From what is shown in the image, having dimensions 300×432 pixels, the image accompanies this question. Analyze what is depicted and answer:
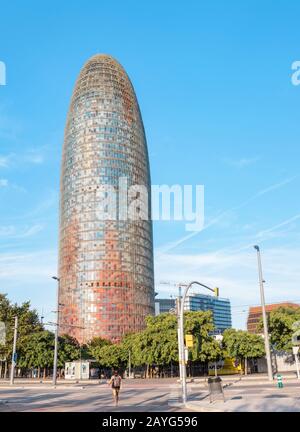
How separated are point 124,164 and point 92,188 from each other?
16708 millimetres

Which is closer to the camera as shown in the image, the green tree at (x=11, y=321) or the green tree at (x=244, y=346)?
the green tree at (x=244, y=346)

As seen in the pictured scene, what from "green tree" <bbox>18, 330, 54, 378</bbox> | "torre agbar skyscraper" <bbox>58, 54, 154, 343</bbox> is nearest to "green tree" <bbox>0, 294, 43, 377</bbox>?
"green tree" <bbox>18, 330, 54, 378</bbox>

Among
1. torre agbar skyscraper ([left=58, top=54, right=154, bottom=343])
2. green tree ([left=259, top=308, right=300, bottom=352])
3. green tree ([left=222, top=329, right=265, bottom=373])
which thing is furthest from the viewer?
torre agbar skyscraper ([left=58, top=54, right=154, bottom=343])

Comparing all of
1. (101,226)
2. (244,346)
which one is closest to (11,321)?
(244,346)

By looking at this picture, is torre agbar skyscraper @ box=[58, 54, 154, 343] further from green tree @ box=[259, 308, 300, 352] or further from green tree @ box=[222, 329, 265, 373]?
green tree @ box=[259, 308, 300, 352]

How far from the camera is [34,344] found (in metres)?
83.9

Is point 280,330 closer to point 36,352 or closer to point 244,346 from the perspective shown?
point 244,346

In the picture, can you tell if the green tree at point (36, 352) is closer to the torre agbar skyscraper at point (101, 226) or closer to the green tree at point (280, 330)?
the green tree at point (280, 330)

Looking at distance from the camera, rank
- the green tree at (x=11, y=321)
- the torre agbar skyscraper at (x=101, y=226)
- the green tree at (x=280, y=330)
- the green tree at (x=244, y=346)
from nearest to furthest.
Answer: the green tree at (x=244, y=346), the green tree at (x=280, y=330), the green tree at (x=11, y=321), the torre agbar skyscraper at (x=101, y=226)

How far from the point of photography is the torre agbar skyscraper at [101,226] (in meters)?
154

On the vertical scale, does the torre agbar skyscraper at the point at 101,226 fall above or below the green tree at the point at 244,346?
above

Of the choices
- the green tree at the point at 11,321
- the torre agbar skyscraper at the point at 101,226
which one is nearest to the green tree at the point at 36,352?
the green tree at the point at 11,321

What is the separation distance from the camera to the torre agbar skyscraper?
154250 mm
